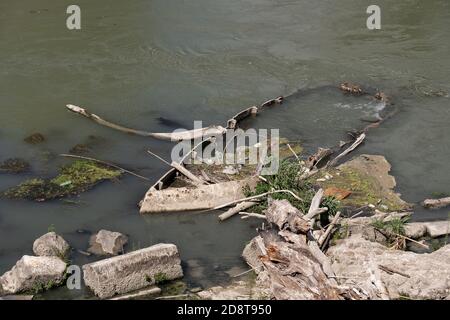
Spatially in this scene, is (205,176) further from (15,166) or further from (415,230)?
(15,166)

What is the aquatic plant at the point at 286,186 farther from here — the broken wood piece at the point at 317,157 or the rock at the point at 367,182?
the broken wood piece at the point at 317,157

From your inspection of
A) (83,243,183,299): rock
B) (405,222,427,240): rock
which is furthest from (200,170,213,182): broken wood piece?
(405,222,427,240): rock

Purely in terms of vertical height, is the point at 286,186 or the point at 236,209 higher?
the point at 286,186

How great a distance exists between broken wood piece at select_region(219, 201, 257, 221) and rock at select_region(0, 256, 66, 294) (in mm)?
3161

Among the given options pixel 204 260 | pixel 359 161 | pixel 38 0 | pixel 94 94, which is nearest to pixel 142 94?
pixel 94 94

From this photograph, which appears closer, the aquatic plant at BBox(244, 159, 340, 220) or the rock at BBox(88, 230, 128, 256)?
the rock at BBox(88, 230, 128, 256)

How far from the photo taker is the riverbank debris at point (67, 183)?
42.0ft

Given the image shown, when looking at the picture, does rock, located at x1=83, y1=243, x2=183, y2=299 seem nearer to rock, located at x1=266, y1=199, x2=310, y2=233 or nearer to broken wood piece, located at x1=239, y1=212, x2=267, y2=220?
rock, located at x1=266, y1=199, x2=310, y2=233

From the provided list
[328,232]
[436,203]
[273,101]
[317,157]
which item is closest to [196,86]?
[273,101]

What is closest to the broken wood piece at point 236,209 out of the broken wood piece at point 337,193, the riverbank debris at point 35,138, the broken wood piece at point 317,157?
the broken wood piece at point 337,193

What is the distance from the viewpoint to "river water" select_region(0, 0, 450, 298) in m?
11.9

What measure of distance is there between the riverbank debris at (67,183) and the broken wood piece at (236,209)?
2.88 m

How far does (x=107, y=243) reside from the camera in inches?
428

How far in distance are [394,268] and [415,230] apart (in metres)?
1.85
